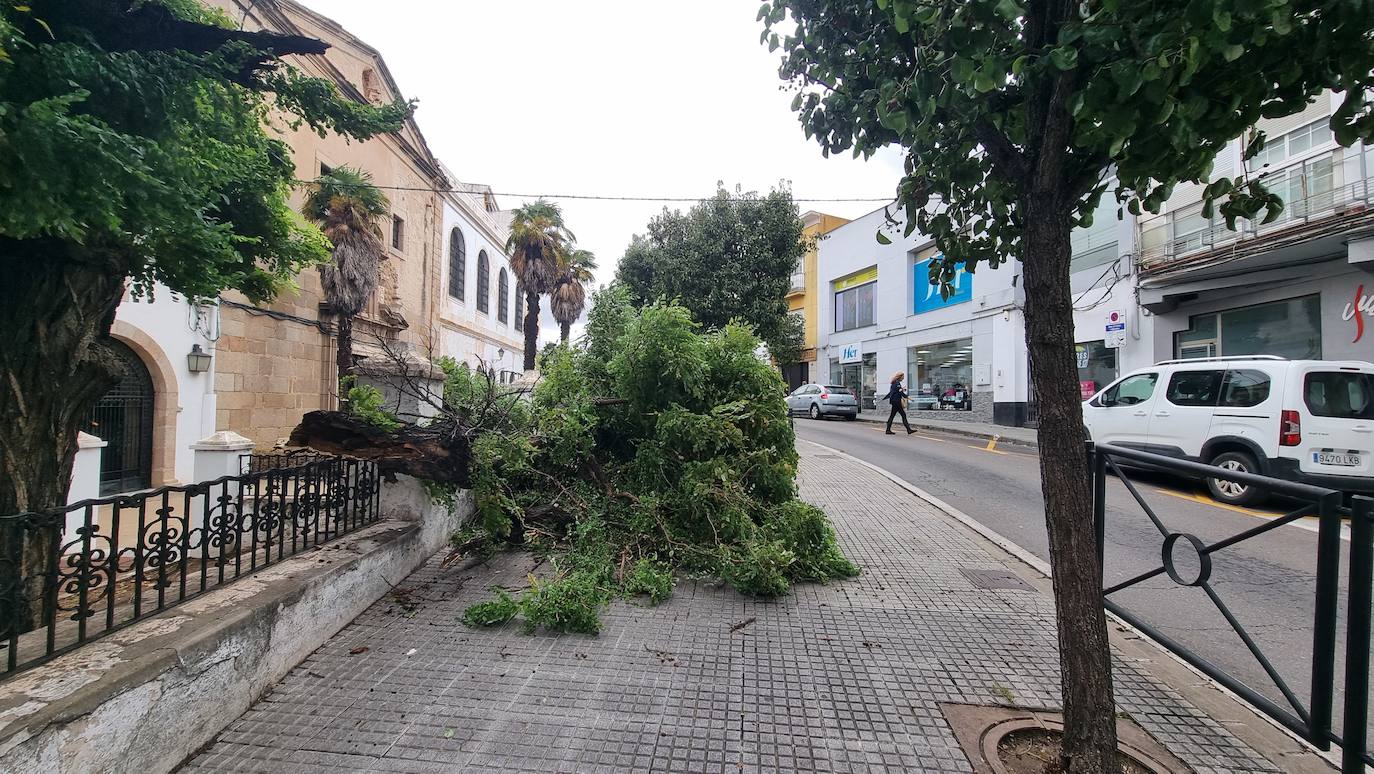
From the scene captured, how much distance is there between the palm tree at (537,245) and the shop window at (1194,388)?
17787mm

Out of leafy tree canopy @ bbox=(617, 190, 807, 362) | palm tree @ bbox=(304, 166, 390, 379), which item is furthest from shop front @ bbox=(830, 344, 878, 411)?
palm tree @ bbox=(304, 166, 390, 379)

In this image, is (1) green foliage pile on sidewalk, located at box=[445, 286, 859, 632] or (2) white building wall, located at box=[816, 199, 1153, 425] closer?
(1) green foliage pile on sidewalk, located at box=[445, 286, 859, 632]

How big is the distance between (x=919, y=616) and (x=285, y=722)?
12.8ft

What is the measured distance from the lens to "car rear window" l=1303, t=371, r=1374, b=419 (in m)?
7.15

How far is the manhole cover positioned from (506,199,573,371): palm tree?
18.1 m

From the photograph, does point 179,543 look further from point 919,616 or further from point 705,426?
point 919,616

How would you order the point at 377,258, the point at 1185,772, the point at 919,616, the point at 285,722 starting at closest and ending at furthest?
1. the point at 1185,772
2. the point at 285,722
3. the point at 919,616
4. the point at 377,258

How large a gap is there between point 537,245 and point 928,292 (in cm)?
1461

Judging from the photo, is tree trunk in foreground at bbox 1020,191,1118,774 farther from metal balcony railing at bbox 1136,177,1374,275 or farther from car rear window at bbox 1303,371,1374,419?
metal balcony railing at bbox 1136,177,1374,275

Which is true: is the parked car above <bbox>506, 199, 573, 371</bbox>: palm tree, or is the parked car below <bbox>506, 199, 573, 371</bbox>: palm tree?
below

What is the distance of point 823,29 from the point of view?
306cm

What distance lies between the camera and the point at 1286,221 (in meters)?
11.4

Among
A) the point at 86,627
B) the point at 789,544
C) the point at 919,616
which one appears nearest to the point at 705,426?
the point at 789,544

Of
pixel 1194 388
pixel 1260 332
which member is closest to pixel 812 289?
pixel 1260 332
